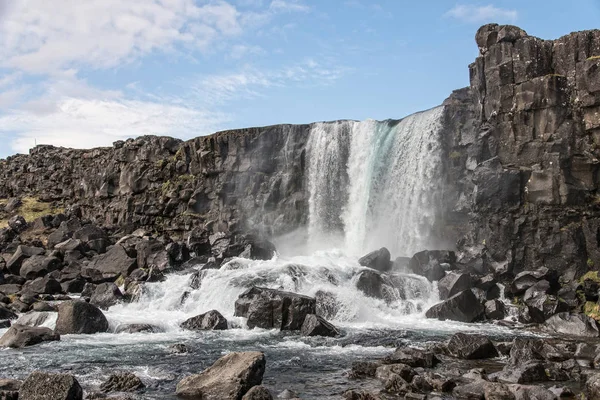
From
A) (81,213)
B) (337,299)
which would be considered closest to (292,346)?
(337,299)

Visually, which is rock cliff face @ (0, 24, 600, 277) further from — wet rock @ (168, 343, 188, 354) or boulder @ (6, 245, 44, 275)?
wet rock @ (168, 343, 188, 354)

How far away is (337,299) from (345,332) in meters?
4.53

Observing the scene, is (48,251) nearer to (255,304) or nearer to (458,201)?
(255,304)

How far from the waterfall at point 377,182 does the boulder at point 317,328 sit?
18804mm

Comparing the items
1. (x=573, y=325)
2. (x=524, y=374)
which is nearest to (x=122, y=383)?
(x=524, y=374)

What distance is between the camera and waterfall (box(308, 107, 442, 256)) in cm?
4362

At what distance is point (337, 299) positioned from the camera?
100ft

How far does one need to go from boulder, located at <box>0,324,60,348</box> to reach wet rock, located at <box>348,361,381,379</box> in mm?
13937

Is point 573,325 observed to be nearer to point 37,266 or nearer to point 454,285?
point 454,285

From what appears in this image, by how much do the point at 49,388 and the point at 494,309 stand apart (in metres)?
22.1

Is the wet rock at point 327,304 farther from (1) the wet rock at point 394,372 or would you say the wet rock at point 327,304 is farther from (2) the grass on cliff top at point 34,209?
(2) the grass on cliff top at point 34,209

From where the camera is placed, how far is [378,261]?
3731cm

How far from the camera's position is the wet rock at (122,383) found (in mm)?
16484

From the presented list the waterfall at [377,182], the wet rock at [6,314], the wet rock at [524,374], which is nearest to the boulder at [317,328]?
the wet rock at [524,374]
